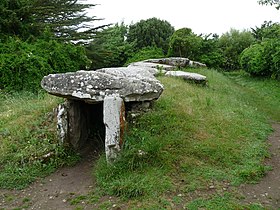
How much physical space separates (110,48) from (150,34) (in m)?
4.12

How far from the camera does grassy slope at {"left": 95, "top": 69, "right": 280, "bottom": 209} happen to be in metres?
4.37

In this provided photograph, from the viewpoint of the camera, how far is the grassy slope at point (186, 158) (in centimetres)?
437

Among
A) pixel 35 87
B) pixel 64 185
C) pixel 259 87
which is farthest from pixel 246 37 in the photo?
pixel 64 185

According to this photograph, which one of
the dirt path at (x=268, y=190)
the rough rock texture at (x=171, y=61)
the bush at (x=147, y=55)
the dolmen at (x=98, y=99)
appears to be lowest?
the dirt path at (x=268, y=190)

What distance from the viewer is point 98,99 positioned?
5.43 metres

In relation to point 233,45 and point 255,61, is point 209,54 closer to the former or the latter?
point 255,61

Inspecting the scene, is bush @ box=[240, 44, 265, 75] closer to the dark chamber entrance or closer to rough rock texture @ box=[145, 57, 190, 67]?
rough rock texture @ box=[145, 57, 190, 67]

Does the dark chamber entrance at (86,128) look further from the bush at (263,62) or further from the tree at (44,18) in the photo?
the bush at (263,62)

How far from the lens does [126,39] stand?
81.1ft

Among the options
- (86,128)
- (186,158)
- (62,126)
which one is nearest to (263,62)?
(86,128)

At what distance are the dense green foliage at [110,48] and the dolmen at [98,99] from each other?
11.4m

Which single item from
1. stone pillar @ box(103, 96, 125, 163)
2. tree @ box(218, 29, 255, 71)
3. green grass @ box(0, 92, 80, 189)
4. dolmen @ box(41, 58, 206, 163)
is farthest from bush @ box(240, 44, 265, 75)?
stone pillar @ box(103, 96, 125, 163)

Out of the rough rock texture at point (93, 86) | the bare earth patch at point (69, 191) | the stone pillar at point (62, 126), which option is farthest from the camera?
the stone pillar at point (62, 126)

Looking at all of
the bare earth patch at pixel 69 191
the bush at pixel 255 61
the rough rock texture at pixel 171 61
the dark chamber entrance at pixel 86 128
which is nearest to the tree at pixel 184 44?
the bush at pixel 255 61
